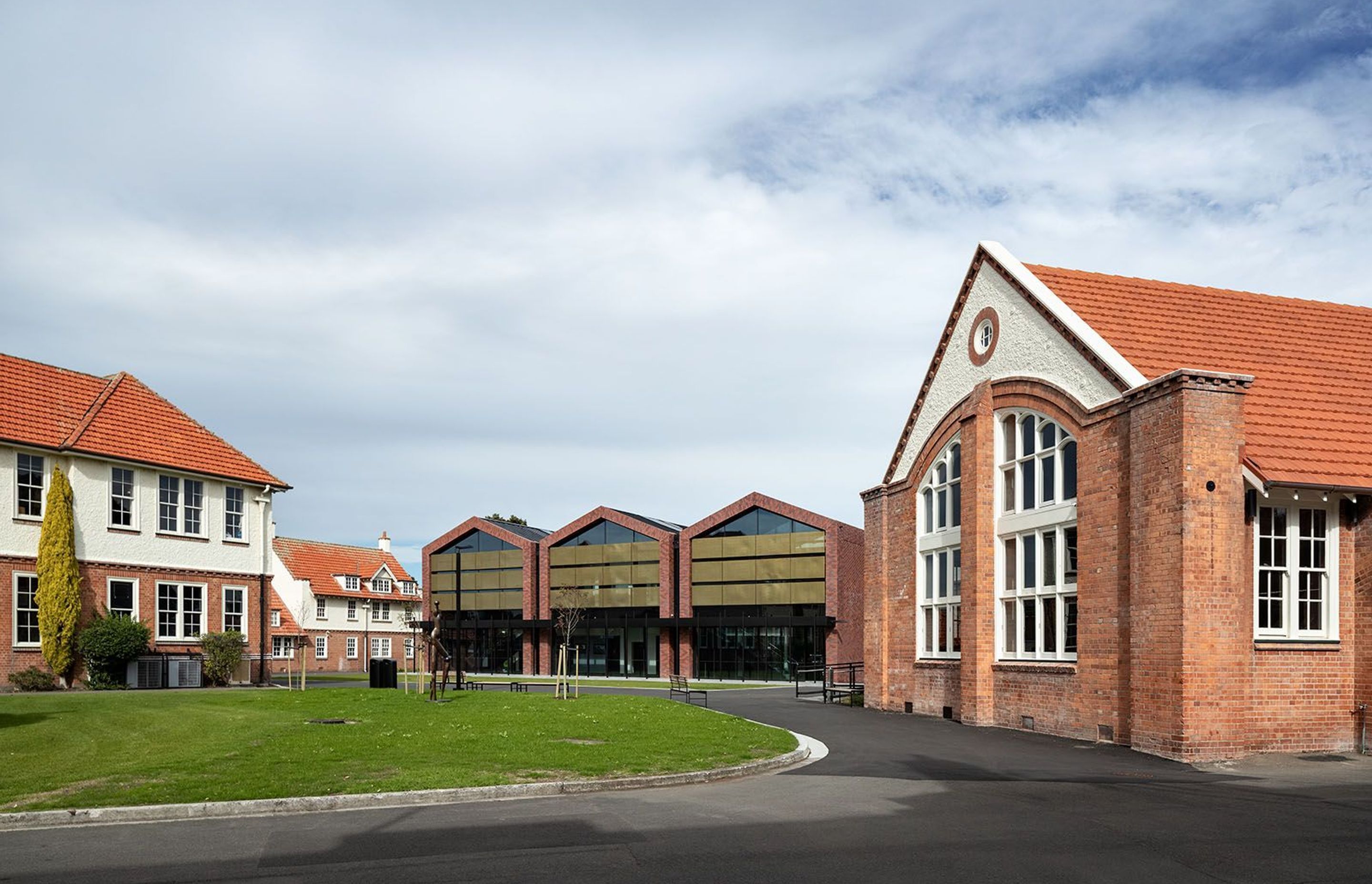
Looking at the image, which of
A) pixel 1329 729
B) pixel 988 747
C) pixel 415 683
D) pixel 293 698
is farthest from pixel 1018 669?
pixel 415 683

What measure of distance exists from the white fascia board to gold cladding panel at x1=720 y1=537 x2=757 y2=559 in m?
32.6

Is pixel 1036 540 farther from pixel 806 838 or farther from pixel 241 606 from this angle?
pixel 241 606

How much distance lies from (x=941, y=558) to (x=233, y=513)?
71.3ft

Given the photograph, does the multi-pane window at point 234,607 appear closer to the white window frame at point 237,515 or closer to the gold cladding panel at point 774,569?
the white window frame at point 237,515

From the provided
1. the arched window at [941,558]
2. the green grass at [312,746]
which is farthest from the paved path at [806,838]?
the arched window at [941,558]

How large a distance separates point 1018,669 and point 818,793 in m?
10.1

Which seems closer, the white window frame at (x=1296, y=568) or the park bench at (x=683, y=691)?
the white window frame at (x=1296, y=568)

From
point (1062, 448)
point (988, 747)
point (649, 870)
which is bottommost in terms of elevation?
point (988, 747)

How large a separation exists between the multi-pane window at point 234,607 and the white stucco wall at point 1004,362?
20.2 meters

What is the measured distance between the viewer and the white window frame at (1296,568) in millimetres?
17797

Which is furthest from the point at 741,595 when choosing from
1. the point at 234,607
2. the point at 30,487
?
the point at 30,487

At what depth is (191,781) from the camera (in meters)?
12.8

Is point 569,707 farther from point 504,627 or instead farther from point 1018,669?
point 504,627

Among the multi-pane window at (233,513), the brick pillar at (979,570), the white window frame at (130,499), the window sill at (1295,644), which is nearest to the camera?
the window sill at (1295,644)
